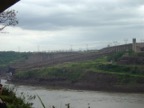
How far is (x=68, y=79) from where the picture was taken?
7450 cm

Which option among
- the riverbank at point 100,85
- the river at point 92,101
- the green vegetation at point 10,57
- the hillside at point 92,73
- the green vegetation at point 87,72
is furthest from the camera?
the green vegetation at point 10,57

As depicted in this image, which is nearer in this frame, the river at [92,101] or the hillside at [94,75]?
the river at [92,101]

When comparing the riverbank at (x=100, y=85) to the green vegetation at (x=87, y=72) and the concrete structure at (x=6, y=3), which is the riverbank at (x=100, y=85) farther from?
the concrete structure at (x=6, y=3)

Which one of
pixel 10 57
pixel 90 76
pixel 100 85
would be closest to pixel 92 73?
pixel 90 76

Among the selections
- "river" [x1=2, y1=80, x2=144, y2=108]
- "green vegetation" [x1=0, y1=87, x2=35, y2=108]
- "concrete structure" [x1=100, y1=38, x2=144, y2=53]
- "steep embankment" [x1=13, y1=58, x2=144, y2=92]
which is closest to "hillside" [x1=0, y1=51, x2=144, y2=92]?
"steep embankment" [x1=13, y1=58, x2=144, y2=92]

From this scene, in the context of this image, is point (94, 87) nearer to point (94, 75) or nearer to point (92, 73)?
point (94, 75)

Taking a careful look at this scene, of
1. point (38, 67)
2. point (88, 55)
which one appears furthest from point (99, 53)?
point (38, 67)

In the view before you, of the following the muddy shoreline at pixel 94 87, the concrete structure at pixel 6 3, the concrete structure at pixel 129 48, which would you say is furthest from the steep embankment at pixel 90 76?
the concrete structure at pixel 6 3

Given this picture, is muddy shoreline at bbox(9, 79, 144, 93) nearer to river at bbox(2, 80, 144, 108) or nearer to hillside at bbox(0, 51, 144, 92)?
hillside at bbox(0, 51, 144, 92)

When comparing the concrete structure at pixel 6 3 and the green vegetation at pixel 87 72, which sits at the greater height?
the concrete structure at pixel 6 3

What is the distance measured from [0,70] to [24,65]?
9695mm

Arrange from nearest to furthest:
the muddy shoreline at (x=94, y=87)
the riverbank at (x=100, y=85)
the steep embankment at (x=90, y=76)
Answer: the muddy shoreline at (x=94, y=87) → the riverbank at (x=100, y=85) → the steep embankment at (x=90, y=76)

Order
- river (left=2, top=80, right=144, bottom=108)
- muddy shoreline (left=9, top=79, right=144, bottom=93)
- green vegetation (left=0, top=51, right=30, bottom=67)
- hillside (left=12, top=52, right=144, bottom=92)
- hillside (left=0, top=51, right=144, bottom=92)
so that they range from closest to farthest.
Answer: river (left=2, top=80, right=144, bottom=108)
muddy shoreline (left=9, top=79, right=144, bottom=93)
hillside (left=12, top=52, right=144, bottom=92)
hillside (left=0, top=51, right=144, bottom=92)
green vegetation (left=0, top=51, right=30, bottom=67)

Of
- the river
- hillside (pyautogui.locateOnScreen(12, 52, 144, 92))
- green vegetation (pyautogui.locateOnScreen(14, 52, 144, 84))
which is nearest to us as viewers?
the river
